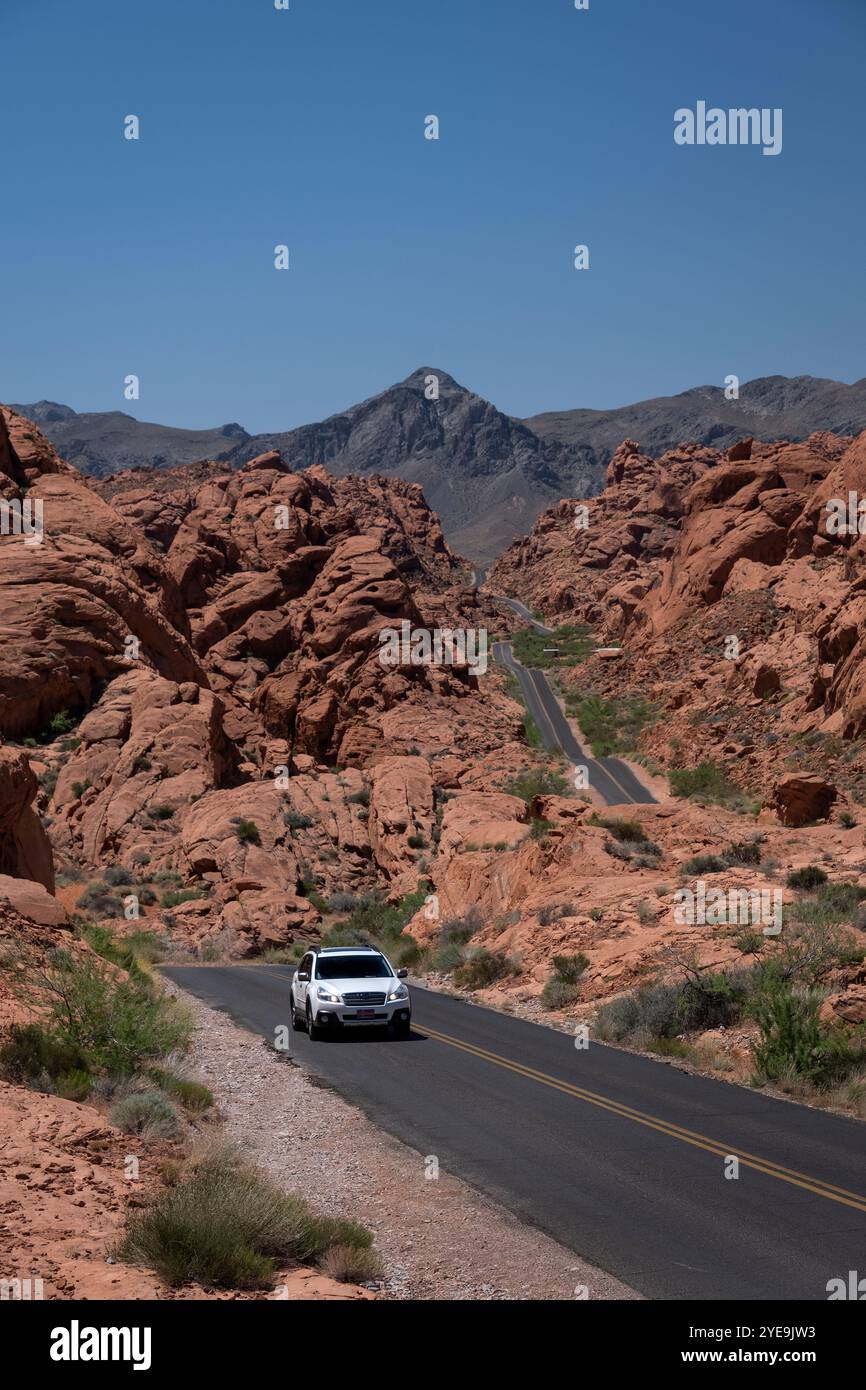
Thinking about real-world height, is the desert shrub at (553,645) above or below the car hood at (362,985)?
above

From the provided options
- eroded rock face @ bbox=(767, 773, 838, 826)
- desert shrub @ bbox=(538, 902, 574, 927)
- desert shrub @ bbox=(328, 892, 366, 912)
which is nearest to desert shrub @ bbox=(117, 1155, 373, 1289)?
desert shrub @ bbox=(538, 902, 574, 927)

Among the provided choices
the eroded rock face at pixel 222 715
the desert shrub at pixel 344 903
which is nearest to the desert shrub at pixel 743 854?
the eroded rock face at pixel 222 715

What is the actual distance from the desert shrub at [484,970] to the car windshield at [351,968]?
6424mm

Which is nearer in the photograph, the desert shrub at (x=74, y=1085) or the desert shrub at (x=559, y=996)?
the desert shrub at (x=74, y=1085)

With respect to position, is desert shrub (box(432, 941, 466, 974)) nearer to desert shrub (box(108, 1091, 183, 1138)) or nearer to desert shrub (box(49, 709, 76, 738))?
desert shrub (box(108, 1091, 183, 1138))

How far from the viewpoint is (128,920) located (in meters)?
38.9

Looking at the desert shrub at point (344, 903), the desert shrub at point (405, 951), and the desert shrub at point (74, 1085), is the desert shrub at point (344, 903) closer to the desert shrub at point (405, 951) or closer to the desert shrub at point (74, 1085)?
the desert shrub at point (405, 951)

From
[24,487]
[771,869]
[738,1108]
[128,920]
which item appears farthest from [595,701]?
[738,1108]

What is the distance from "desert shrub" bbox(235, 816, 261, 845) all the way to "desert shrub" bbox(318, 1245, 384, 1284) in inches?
1367

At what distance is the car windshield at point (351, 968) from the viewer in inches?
814

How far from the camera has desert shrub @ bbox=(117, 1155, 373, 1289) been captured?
7422mm

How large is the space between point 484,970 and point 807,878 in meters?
7.29

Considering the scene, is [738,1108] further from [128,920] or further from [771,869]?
[128,920]
